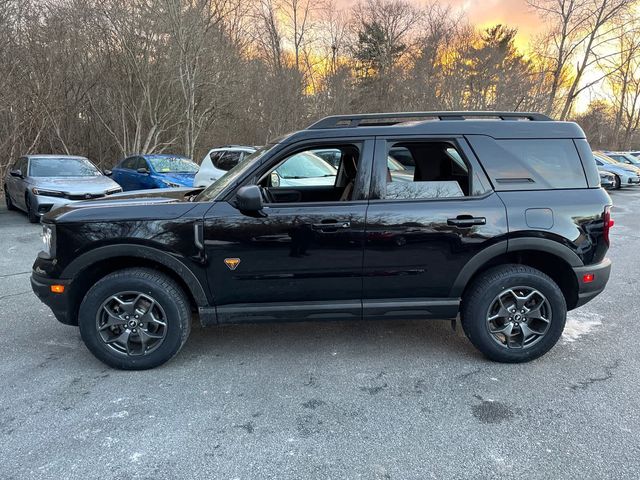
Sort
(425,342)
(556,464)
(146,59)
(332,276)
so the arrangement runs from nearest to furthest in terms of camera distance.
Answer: (556,464) → (332,276) → (425,342) → (146,59)

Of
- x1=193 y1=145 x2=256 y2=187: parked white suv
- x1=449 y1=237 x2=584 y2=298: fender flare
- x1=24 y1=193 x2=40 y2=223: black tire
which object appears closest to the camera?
x1=449 y1=237 x2=584 y2=298: fender flare

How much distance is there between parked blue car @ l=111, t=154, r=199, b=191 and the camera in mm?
10680

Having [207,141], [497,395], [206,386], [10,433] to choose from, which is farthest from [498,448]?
[207,141]

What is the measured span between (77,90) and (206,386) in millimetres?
18669

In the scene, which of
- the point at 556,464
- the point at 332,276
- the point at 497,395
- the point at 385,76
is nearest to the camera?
the point at 556,464

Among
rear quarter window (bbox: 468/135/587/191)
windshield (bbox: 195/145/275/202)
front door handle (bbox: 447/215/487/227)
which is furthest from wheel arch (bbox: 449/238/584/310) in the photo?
windshield (bbox: 195/145/275/202)

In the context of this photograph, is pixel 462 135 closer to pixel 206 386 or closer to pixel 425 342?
pixel 425 342

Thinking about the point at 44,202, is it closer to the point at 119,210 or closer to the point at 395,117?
the point at 119,210

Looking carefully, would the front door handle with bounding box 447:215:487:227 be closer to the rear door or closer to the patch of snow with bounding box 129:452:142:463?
the rear door

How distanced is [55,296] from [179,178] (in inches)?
314

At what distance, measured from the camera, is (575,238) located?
3293 millimetres

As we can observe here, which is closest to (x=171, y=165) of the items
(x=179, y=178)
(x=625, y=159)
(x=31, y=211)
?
(x=179, y=178)

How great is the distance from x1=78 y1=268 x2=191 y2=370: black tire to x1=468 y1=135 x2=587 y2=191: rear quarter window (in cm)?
260

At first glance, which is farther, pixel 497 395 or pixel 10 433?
pixel 497 395
